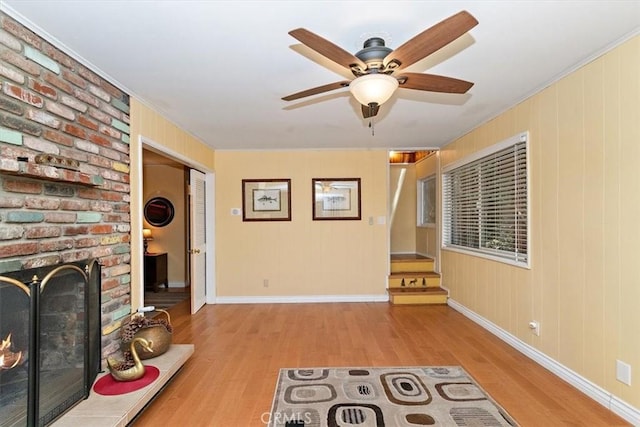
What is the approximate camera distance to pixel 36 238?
6.23 ft

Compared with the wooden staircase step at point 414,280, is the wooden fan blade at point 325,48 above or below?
above

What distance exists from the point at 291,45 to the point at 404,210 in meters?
5.19

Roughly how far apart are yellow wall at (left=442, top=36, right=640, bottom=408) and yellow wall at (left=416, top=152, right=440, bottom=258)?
2.13 m

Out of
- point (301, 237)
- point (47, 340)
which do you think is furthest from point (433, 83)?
point (301, 237)

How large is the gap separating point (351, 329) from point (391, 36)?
306 cm

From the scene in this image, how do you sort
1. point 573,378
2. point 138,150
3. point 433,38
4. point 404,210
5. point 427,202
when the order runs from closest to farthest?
point 433,38
point 573,378
point 138,150
point 427,202
point 404,210

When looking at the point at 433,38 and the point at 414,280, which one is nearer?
the point at 433,38

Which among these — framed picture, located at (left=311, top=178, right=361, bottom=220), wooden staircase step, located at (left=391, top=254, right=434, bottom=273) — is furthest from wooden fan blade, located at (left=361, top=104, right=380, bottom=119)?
wooden staircase step, located at (left=391, top=254, right=434, bottom=273)

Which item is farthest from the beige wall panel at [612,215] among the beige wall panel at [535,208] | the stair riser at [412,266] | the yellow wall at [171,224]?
the yellow wall at [171,224]

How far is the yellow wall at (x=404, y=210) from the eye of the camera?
22.2ft

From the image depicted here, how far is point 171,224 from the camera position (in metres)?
6.46

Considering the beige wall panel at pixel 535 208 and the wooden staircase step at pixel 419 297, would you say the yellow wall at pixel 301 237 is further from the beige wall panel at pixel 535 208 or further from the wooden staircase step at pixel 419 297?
the beige wall panel at pixel 535 208

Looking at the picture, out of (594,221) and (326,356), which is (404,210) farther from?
(594,221)

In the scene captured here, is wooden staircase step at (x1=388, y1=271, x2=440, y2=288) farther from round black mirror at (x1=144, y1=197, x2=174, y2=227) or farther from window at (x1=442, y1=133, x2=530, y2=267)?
round black mirror at (x1=144, y1=197, x2=174, y2=227)
